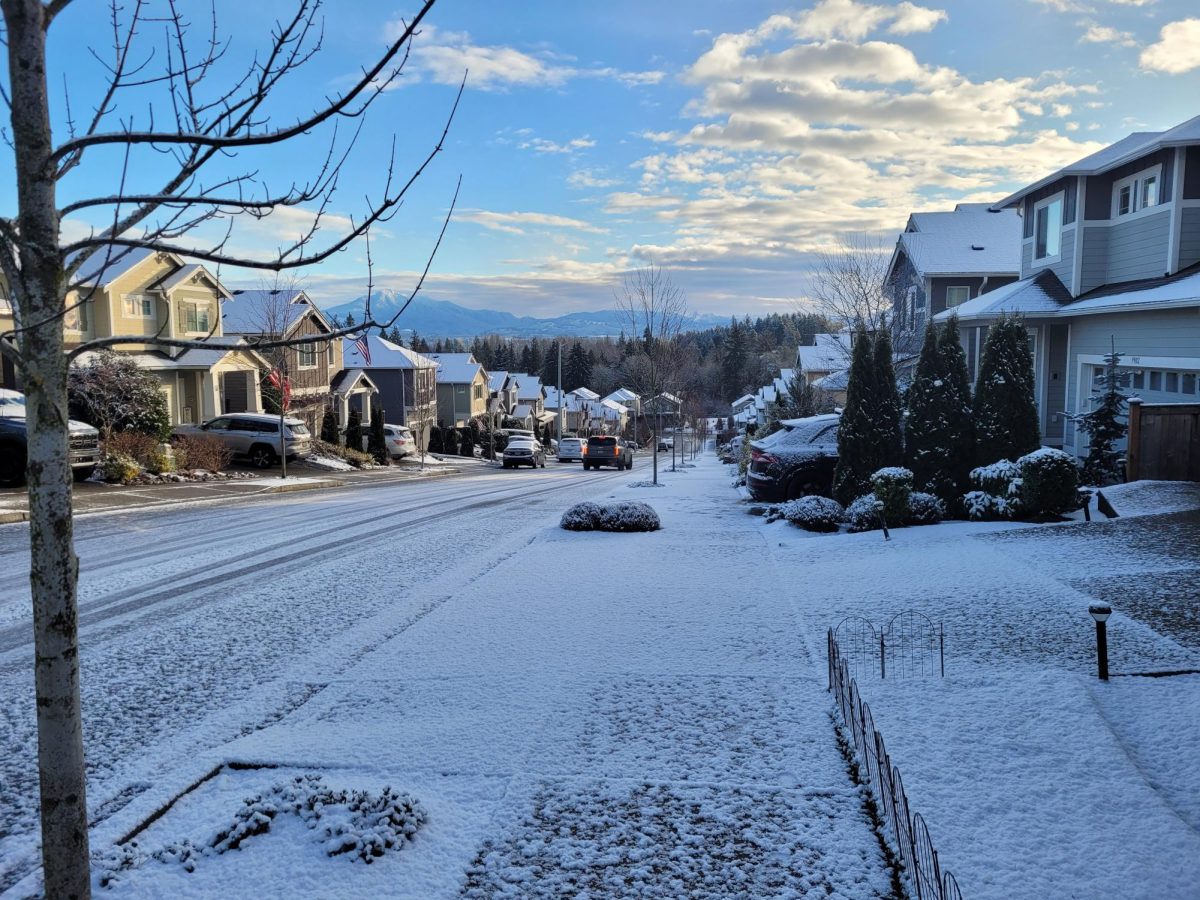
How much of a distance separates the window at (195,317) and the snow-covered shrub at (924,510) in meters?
29.3

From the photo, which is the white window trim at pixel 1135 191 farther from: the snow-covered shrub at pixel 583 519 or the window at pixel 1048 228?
the snow-covered shrub at pixel 583 519

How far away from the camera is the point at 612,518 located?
1346 centimetres

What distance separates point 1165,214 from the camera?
53.0ft

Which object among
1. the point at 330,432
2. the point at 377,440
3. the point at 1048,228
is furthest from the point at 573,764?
the point at 330,432

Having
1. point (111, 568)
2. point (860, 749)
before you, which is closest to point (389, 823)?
point (860, 749)

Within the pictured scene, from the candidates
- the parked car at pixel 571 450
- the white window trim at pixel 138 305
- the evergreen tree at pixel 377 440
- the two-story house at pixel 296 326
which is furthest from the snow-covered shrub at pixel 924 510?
the parked car at pixel 571 450

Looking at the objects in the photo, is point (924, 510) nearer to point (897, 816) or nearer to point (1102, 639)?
point (1102, 639)

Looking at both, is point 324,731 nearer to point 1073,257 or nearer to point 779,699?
point 779,699

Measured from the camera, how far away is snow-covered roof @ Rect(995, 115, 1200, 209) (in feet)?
50.6

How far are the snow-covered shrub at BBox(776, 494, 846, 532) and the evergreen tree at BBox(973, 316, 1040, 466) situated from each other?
2.22 m

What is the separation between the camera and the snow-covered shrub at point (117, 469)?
797 inches

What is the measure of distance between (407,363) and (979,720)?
160ft

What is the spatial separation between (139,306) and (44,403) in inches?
1328

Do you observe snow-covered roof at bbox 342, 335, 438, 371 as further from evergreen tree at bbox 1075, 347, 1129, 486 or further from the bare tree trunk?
the bare tree trunk
